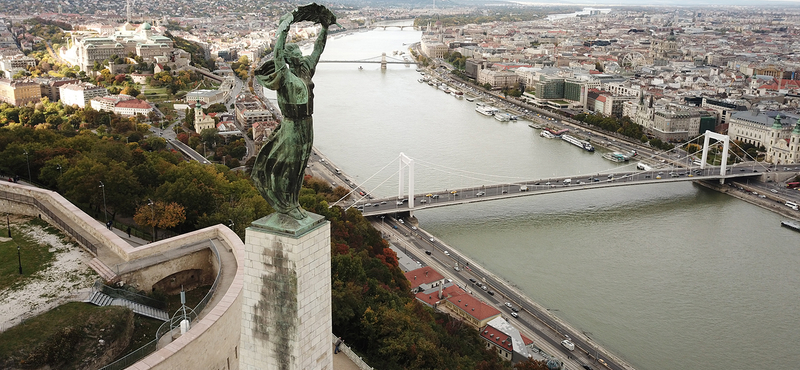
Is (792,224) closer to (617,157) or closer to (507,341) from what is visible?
(617,157)

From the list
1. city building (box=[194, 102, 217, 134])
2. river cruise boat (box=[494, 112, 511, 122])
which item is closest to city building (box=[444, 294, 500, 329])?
city building (box=[194, 102, 217, 134])

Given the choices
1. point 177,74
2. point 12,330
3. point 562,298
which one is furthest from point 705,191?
point 177,74

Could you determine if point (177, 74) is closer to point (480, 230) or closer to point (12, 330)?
point (480, 230)

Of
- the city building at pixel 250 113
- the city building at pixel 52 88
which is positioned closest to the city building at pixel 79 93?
the city building at pixel 52 88

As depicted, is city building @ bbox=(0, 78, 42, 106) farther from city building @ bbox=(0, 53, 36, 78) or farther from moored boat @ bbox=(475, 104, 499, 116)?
moored boat @ bbox=(475, 104, 499, 116)

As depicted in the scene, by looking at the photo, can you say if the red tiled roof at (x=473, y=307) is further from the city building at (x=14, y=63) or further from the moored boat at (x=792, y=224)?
the city building at (x=14, y=63)

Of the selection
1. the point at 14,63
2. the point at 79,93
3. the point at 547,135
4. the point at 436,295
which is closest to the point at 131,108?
the point at 79,93

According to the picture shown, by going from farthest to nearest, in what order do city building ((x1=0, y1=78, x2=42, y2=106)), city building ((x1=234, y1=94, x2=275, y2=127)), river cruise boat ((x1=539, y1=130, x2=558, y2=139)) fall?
river cruise boat ((x1=539, y1=130, x2=558, y2=139))
city building ((x1=234, y1=94, x2=275, y2=127))
city building ((x1=0, y1=78, x2=42, y2=106))

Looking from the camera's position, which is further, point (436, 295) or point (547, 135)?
point (547, 135)
